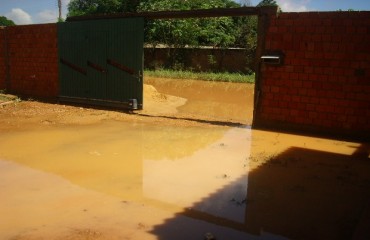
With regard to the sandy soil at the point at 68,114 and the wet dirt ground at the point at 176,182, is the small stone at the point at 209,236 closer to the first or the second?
the wet dirt ground at the point at 176,182

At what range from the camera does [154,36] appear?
23.5 meters

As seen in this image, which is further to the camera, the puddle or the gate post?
the puddle

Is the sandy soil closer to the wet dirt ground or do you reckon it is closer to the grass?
the wet dirt ground

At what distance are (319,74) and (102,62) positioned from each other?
243 inches

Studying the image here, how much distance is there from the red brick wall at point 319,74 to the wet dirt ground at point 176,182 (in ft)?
1.61

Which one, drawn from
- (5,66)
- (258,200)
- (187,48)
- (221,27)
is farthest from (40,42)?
(221,27)

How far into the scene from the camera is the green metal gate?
390 inches

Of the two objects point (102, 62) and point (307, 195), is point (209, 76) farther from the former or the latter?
point (307, 195)

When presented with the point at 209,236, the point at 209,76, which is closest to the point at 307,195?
the point at 209,236

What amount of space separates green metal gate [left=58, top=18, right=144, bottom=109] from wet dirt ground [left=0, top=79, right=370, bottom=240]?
6.45 ft

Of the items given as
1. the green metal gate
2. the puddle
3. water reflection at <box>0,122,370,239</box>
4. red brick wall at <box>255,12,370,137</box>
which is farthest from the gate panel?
red brick wall at <box>255,12,370,137</box>

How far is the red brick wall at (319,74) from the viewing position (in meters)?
6.96

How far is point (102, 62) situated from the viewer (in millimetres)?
10523

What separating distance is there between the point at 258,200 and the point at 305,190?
0.71 meters
